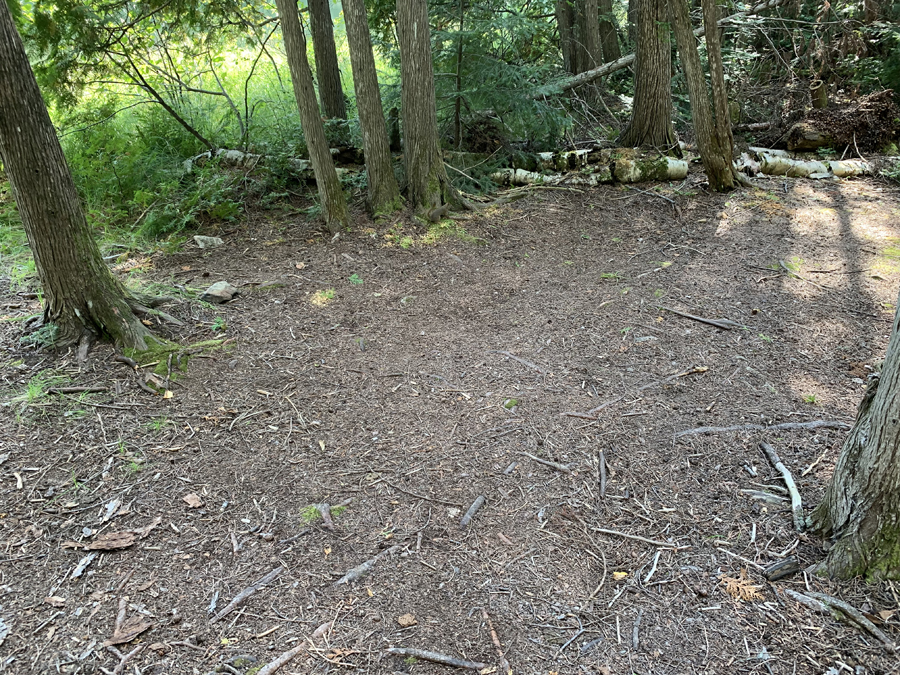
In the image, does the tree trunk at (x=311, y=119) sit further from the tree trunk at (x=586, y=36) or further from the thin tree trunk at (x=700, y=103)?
the tree trunk at (x=586, y=36)

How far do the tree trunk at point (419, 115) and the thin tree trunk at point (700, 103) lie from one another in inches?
133

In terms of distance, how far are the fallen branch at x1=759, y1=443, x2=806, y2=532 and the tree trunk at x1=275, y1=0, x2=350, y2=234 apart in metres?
5.41

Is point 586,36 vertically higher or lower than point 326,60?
higher

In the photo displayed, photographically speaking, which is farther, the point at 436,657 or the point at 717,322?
the point at 717,322

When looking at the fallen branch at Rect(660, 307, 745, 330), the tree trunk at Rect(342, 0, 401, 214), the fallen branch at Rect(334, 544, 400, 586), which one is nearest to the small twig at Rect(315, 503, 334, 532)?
the fallen branch at Rect(334, 544, 400, 586)

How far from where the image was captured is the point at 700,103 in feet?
24.7

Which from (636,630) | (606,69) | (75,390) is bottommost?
(636,630)

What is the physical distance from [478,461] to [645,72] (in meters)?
7.44

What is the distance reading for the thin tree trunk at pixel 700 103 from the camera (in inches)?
286

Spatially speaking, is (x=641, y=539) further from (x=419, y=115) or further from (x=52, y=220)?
(x=419, y=115)

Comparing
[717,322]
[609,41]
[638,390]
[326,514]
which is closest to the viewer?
[326,514]

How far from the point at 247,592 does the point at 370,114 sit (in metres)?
5.86

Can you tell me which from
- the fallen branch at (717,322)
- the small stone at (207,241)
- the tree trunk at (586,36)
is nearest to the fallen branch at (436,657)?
the fallen branch at (717,322)

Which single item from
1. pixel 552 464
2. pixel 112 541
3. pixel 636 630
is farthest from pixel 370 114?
pixel 636 630
